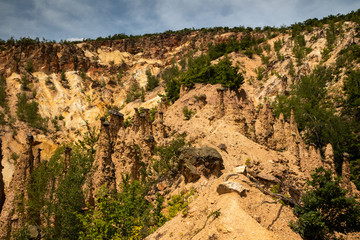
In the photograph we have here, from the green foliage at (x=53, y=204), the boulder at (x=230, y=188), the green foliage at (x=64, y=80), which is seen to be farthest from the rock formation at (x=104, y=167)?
the green foliage at (x=64, y=80)

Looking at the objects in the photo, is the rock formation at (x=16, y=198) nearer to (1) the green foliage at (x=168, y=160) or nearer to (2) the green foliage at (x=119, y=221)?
(2) the green foliage at (x=119, y=221)

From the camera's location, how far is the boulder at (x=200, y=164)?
11695 mm

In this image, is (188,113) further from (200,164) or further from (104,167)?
(200,164)

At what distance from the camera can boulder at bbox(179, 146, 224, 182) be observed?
38.4ft

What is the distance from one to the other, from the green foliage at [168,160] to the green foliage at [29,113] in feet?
89.2

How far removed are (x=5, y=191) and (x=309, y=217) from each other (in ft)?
55.3

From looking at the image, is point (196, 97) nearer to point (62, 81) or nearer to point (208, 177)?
point (208, 177)

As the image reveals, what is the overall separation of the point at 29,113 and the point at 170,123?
26.1 metres

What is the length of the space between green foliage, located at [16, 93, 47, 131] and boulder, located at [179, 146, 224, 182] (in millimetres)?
31050

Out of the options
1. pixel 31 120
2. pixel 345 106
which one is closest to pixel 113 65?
pixel 31 120

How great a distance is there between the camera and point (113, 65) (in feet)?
179

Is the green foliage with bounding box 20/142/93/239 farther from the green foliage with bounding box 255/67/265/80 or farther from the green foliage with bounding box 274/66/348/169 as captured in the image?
the green foliage with bounding box 255/67/265/80

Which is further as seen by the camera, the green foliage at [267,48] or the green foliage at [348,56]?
the green foliage at [267,48]

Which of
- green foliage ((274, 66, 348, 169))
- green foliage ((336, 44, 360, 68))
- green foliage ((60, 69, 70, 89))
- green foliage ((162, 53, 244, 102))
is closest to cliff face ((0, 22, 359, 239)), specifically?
green foliage ((60, 69, 70, 89))
